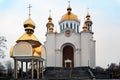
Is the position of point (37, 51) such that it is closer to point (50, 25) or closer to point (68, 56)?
point (68, 56)

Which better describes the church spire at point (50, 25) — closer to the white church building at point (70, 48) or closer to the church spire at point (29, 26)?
the white church building at point (70, 48)

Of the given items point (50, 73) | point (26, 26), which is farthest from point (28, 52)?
point (50, 73)

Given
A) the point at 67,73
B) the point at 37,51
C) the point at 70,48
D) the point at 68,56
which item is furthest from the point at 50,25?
the point at 37,51

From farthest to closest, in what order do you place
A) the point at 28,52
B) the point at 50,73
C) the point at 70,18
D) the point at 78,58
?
the point at 70,18
the point at 78,58
the point at 50,73
the point at 28,52

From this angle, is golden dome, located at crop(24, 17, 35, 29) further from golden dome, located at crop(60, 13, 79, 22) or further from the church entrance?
golden dome, located at crop(60, 13, 79, 22)

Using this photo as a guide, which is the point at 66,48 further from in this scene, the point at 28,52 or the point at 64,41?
the point at 28,52

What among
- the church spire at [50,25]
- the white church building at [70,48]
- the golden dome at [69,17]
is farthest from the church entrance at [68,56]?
the golden dome at [69,17]

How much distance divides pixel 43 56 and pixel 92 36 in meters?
24.2

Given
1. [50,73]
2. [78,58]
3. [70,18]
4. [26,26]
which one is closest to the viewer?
[26,26]

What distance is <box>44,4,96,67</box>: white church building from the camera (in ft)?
140

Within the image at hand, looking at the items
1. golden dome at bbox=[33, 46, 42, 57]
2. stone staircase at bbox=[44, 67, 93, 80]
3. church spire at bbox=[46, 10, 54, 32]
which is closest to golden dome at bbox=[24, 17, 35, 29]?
golden dome at bbox=[33, 46, 42, 57]

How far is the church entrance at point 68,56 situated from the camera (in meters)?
43.8

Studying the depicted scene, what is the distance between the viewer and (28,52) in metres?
21.3

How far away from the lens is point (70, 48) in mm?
44219
